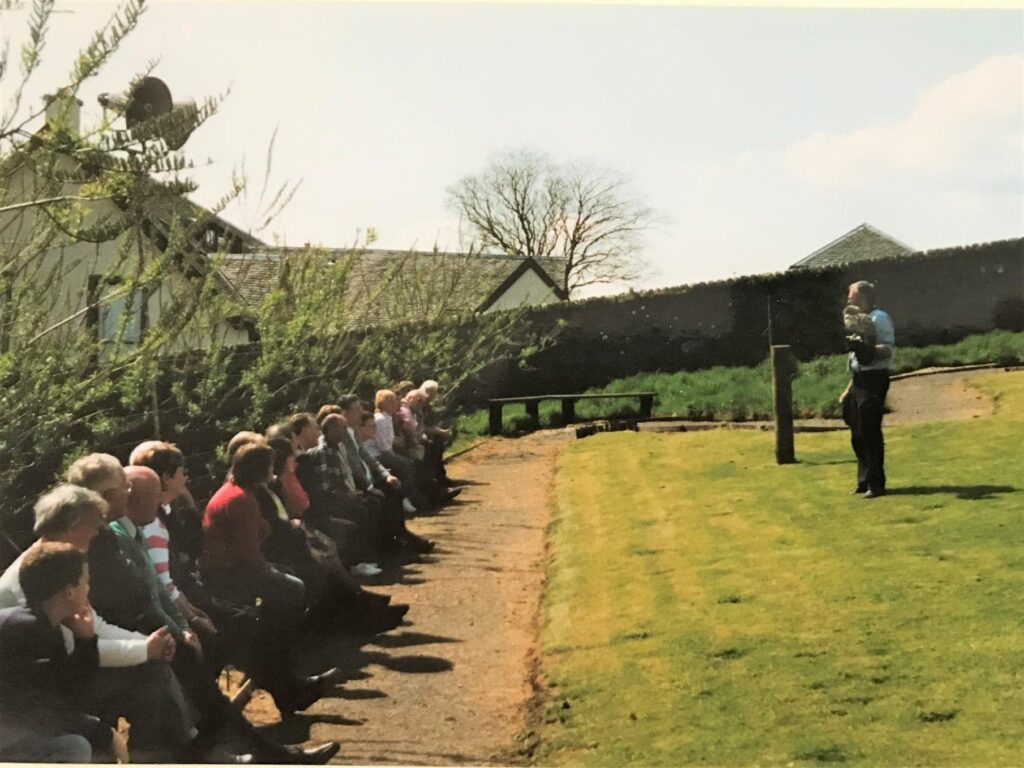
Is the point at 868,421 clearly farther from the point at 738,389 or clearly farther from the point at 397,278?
the point at 738,389

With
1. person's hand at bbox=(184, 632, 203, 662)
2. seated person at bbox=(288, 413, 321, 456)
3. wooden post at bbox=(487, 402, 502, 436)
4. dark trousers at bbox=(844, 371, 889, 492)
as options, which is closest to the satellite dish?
Answer: person's hand at bbox=(184, 632, 203, 662)

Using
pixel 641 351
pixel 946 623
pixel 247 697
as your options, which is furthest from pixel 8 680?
pixel 641 351

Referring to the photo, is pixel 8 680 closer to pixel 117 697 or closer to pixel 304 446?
pixel 117 697

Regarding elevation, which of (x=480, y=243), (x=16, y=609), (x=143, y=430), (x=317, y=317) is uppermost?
(x=480, y=243)

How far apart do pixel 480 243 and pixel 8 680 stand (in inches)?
259

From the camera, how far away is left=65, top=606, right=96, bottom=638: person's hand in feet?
11.9

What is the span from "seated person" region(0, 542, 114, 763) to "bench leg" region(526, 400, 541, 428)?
35.2 ft

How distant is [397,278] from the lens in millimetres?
10359

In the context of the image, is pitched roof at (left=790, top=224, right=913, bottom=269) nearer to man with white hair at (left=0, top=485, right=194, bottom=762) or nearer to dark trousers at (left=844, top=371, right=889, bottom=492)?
dark trousers at (left=844, top=371, right=889, bottom=492)

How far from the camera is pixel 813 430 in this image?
12.2 metres

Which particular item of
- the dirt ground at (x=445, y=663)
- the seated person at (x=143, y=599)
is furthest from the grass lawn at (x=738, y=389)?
the seated person at (x=143, y=599)

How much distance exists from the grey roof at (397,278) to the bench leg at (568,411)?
2.88 metres

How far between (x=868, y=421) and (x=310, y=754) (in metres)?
4.72

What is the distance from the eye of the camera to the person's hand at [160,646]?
3.89 m
